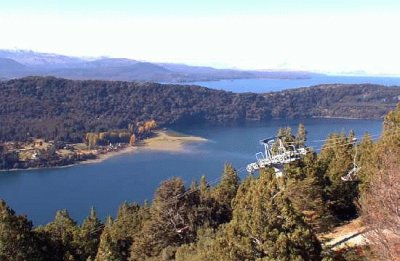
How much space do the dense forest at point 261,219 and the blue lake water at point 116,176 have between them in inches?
1084

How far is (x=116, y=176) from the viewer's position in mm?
68375

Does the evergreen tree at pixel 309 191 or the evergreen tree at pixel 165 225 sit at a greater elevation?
the evergreen tree at pixel 309 191

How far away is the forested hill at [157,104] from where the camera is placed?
107438 millimetres

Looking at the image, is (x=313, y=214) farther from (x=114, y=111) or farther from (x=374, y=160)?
(x=114, y=111)

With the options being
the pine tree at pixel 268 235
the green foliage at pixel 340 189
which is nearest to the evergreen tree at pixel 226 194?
the green foliage at pixel 340 189

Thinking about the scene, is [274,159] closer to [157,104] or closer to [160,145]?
[160,145]

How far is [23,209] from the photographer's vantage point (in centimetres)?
5388

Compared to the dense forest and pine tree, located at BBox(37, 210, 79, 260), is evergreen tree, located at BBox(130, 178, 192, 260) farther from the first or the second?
pine tree, located at BBox(37, 210, 79, 260)

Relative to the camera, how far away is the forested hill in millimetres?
107438

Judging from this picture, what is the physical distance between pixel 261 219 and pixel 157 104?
115 meters

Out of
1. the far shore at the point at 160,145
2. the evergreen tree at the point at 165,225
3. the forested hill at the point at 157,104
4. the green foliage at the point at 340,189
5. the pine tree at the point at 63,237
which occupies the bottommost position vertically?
the far shore at the point at 160,145

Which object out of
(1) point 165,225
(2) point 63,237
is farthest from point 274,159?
(2) point 63,237

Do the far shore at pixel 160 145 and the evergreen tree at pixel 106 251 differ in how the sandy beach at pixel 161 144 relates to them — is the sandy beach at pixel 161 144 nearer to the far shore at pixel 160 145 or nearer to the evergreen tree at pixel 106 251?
the far shore at pixel 160 145

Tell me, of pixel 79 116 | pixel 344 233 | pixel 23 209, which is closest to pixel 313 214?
pixel 344 233
